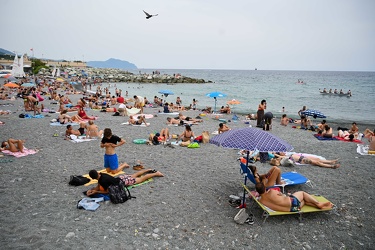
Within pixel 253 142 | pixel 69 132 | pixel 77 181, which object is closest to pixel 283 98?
pixel 69 132

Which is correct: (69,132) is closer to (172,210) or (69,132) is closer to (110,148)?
(110,148)

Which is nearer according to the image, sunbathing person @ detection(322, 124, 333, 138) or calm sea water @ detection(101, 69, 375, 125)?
sunbathing person @ detection(322, 124, 333, 138)

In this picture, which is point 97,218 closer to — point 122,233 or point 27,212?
point 122,233

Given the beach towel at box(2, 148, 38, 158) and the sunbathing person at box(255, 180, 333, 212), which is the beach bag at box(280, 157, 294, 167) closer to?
the sunbathing person at box(255, 180, 333, 212)

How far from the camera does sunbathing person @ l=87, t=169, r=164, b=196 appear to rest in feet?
19.6

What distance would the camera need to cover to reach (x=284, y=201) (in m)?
5.34

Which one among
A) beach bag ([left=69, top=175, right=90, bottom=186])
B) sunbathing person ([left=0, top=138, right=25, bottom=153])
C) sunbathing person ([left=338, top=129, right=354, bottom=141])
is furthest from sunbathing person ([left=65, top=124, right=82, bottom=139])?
sunbathing person ([left=338, top=129, right=354, bottom=141])

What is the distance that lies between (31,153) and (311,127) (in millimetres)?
16133

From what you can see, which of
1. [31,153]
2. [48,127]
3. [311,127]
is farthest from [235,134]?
[311,127]

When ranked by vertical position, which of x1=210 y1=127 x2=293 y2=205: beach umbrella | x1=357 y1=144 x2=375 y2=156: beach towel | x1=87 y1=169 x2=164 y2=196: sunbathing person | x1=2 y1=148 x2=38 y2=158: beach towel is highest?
x1=210 y1=127 x2=293 y2=205: beach umbrella

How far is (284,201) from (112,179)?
13.0ft

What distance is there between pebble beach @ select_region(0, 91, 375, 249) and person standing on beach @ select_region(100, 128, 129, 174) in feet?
1.80

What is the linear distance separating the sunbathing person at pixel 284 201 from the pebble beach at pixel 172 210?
0.31 meters

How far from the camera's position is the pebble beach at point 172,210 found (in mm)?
4648
